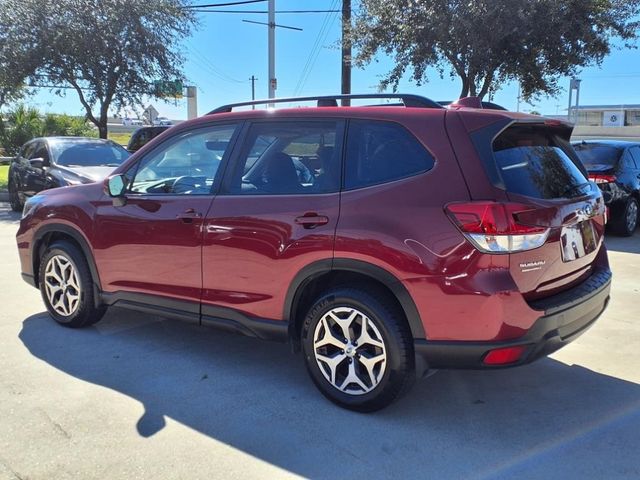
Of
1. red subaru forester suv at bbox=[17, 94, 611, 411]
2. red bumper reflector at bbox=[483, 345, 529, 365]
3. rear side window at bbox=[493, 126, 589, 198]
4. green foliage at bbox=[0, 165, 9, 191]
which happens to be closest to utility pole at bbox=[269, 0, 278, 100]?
green foliage at bbox=[0, 165, 9, 191]

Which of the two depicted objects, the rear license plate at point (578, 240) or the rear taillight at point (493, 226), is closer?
the rear taillight at point (493, 226)

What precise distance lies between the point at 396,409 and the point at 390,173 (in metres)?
1.40

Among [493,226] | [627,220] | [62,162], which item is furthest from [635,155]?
[62,162]

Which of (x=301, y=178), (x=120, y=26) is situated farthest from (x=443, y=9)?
(x=301, y=178)

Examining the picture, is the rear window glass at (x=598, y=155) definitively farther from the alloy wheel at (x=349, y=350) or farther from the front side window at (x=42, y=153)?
the front side window at (x=42, y=153)

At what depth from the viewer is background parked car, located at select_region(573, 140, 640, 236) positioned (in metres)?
9.32

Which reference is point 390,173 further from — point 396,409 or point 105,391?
point 105,391

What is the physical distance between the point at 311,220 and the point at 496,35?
33.8 feet

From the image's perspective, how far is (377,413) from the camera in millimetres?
3514

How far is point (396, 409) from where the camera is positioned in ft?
11.8

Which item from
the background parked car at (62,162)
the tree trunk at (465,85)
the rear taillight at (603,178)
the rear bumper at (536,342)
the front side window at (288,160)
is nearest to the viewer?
the rear bumper at (536,342)

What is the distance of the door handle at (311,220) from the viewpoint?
3.47m

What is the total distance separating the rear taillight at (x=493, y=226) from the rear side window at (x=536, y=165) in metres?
0.19

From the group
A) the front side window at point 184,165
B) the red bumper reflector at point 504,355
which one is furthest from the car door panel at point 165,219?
the red bumper reflector at point 504,355
